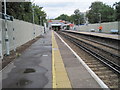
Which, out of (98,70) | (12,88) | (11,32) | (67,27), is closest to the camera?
(12,88)

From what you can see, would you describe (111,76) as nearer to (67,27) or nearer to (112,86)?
(112,86)

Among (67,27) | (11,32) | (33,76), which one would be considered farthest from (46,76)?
(67,27)

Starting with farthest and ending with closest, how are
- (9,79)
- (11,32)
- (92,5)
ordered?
1. (92,5)
2. (11,32)
3. (9,79)

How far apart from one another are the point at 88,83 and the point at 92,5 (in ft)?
425

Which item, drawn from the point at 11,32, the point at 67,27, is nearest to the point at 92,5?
the point at 67,27

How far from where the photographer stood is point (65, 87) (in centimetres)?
545

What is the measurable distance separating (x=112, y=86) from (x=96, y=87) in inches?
36.3

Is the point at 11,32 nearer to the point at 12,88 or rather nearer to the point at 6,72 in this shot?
the point at 6,72

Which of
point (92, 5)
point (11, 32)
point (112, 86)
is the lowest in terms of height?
point (112, 86)

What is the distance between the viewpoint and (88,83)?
5.84m

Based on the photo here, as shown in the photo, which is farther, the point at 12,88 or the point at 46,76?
the point at 46,76

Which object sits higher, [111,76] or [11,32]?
[11,32]

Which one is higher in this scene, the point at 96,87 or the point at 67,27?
the point at 67,27

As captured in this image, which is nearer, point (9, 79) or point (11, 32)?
point (9, 79)
